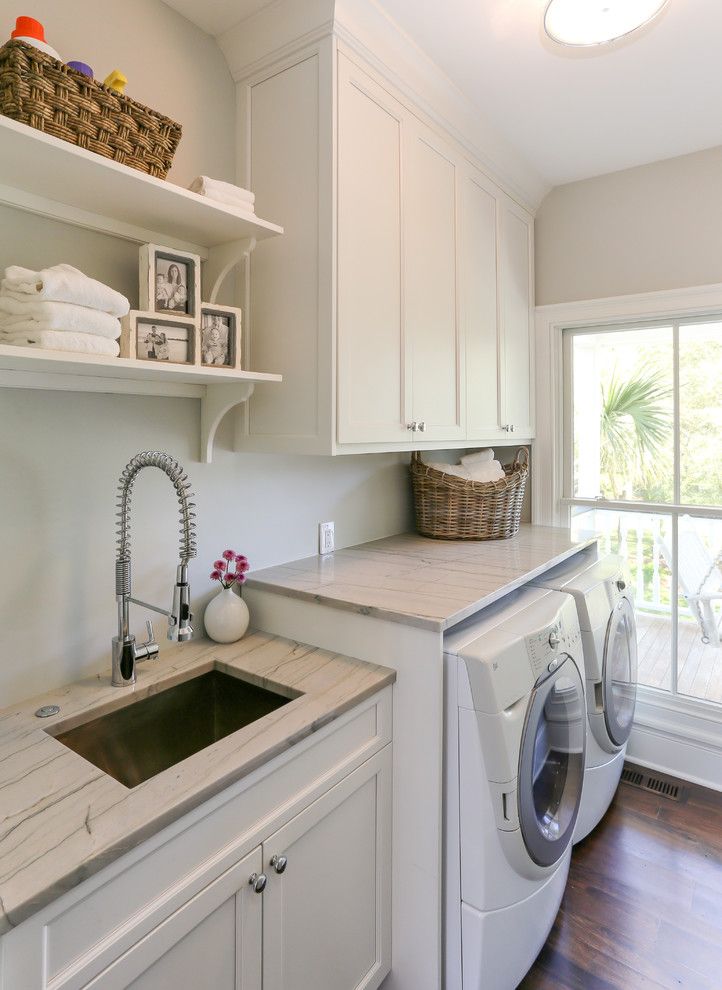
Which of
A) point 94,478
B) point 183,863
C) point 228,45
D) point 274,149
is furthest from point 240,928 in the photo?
point 228,45

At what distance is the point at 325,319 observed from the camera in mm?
1538

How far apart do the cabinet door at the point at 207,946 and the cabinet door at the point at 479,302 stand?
1631mm

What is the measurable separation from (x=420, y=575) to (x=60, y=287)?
1212mm

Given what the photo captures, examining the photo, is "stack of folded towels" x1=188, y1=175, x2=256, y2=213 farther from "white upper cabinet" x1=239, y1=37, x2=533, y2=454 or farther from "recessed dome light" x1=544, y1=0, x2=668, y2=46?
"recessed dome light" x1=544, y1=0, x2=668, y2=46

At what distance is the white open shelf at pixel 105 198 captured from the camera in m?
1.05

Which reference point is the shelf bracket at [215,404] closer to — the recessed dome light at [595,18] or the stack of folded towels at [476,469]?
the stack of folded towels at [476,469]

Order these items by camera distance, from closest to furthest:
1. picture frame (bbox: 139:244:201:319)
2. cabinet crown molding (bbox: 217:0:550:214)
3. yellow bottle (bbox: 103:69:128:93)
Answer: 1. yellow bottle (bbox: 103:69:128:93)
2. picture frame (bbox: 139:244:201:319)
3. cabinet crown molding (bbox: 217:0:550:214)

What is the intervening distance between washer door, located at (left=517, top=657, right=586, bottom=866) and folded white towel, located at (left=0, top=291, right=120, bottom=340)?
4.24 feet

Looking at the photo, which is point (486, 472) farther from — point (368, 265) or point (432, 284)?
point (368, 265)

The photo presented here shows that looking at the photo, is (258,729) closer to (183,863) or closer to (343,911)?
(183,863)

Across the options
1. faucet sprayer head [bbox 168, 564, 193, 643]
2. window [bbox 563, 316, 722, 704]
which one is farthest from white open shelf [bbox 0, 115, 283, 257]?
window [bbox 563, 316, 722, 704]

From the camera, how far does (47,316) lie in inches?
41.0

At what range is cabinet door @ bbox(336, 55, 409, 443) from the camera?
1.56 metres

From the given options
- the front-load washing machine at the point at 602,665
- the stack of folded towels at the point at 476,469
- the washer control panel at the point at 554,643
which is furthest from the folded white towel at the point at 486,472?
the washer control panel at the point at 554,643
